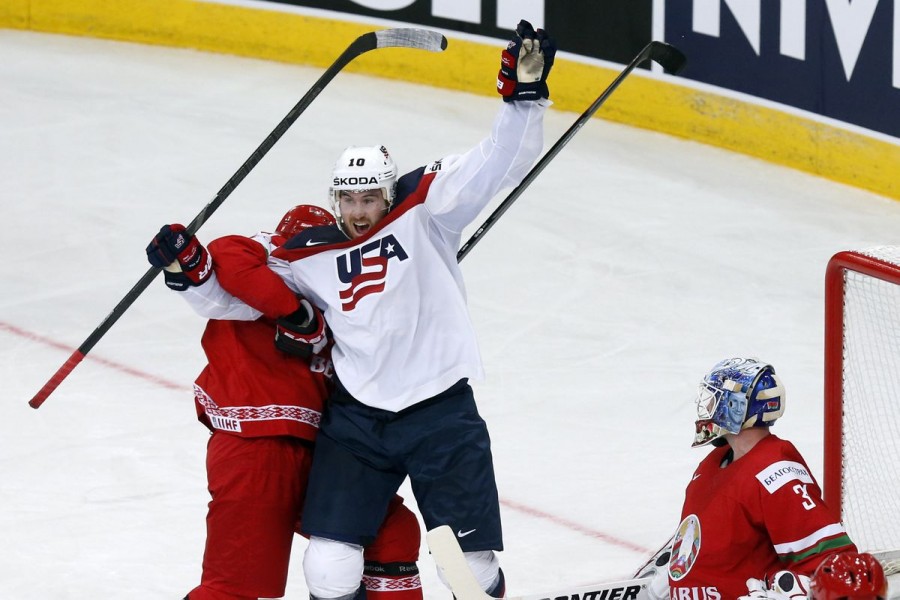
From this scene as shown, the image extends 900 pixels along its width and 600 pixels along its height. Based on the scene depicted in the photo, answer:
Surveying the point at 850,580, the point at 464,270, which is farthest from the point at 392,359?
the point at 464,270

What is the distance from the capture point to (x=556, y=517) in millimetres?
4668

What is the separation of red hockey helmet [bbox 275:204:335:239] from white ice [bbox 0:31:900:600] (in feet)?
3.46

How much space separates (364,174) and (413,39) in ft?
1.43

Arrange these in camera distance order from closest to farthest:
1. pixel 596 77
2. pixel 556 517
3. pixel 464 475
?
pixel 464 475 → pixel 556 517 → pixel 596 77

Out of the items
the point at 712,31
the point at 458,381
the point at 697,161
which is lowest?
the point at 697,161

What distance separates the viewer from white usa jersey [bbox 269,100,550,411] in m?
3.42

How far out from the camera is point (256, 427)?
3547 millimetres

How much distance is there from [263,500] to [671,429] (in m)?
2.04

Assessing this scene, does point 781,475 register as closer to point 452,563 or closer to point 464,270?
point 452,563

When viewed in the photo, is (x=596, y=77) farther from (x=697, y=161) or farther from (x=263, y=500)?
(x=263, y=500)

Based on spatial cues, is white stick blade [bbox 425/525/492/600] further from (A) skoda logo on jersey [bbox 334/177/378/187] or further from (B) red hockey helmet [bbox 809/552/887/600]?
(A) skoda logo on jersey [bbox 334/177/378/187]

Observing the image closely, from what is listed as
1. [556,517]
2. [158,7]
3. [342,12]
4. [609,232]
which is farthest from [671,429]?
[158,7]

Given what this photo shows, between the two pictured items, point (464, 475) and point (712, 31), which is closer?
point (464, 475)

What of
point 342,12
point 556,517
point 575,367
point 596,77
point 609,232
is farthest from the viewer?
point 342,12
